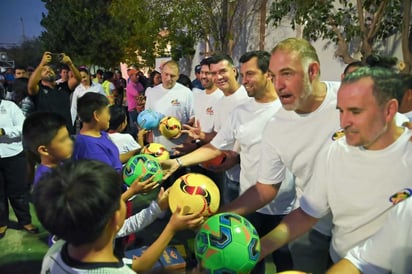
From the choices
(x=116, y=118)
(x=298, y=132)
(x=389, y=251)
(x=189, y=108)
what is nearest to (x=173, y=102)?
(x=189, y=108)

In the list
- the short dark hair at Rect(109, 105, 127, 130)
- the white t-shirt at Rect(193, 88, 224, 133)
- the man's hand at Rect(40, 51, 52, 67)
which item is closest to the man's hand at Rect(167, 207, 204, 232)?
the short dark hair at Rect(109, 105, 127, 130)

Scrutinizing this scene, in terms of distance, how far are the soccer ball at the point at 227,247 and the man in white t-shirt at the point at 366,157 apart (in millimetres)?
573

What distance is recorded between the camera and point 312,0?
9680 mm

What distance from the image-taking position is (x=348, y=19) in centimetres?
1036

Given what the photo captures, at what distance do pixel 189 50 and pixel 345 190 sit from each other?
17.1 meters

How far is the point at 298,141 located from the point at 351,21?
8760 millimetres

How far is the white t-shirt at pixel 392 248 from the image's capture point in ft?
5.54

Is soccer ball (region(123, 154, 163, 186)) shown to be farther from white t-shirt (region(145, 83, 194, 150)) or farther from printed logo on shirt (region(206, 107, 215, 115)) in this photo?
white t-shirt (region(145, 83, 194, 150))

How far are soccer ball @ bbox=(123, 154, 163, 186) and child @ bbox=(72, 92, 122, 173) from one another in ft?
0.61

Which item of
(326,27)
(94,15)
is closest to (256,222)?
(326,27)

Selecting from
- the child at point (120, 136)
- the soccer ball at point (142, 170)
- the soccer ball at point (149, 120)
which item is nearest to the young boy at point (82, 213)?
the soccer ball at point (142, 170)

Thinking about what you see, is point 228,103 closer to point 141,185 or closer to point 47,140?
point 141,185

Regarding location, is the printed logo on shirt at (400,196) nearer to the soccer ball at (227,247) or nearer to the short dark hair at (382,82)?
the short dark hair at (382,82)

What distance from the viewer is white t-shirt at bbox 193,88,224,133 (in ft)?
18.9
